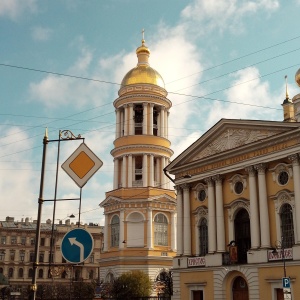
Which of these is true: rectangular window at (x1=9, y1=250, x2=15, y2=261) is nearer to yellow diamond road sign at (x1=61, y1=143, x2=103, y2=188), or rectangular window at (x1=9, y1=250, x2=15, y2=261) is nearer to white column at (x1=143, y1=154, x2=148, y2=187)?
white column at (x1=143, y1=154, x2=148, y2=187)

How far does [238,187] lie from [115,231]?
54.6 ft

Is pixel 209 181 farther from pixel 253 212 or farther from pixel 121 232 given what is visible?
pixel 121 232

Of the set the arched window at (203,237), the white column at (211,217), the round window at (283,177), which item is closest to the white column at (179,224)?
the arched window at (203,237)

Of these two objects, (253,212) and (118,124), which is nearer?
(253,212)

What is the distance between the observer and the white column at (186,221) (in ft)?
105

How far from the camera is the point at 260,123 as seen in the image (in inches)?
1124

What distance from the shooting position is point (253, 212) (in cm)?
2802

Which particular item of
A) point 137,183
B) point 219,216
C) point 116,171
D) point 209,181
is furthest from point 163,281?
point 209,181

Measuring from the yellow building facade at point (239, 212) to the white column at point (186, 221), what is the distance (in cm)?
7

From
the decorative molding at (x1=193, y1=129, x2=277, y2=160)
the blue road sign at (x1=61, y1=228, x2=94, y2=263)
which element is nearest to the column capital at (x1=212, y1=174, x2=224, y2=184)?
the decorative molding at (x1=193, y1=129, x2=277, y2=160)

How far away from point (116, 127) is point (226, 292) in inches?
854

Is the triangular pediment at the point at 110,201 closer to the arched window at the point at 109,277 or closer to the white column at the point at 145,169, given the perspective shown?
the white column at the point at 145,169

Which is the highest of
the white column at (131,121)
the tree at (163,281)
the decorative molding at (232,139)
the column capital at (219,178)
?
the white column at (131,121)

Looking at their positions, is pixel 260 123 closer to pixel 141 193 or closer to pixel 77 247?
pixel 141 193
